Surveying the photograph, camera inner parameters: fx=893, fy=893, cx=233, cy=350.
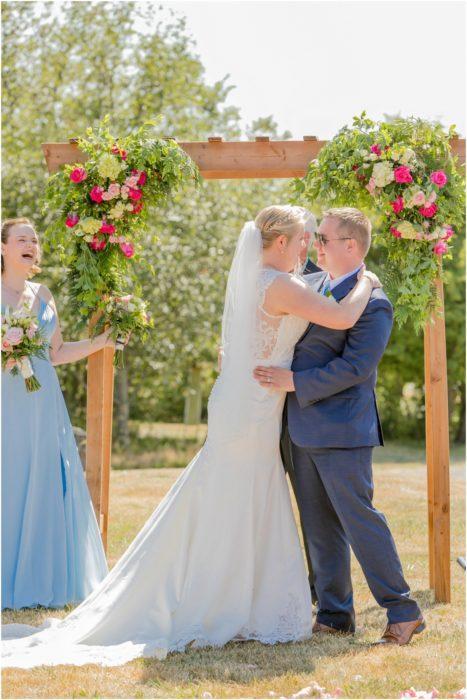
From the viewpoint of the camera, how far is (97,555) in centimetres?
586

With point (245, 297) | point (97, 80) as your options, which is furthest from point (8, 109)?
point (245, 297)

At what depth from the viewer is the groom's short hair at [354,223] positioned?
4.64 metres

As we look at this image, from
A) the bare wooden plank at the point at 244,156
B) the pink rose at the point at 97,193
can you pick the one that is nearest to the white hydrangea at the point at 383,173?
the bare wooden plank at the point at 244,156

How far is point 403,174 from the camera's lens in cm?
546

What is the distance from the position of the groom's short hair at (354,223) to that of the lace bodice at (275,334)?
42 cm

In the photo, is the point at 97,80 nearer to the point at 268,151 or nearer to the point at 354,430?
the point at 268,151

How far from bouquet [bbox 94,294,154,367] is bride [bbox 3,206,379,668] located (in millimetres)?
1218

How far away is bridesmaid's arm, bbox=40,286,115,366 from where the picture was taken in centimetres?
584

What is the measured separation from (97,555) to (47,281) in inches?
386

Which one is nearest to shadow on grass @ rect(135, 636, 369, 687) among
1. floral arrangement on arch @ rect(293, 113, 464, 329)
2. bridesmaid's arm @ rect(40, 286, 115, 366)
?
floral arrangement on arch @ rect(293, 113, 464, 329)

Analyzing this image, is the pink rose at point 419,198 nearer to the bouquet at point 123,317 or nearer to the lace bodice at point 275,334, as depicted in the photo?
the lace bodice at point 275,334

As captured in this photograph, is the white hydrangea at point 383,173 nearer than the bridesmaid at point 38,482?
Yes

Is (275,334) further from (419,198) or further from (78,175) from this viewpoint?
(78,175)

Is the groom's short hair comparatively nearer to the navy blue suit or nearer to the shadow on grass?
the navy blue suit
